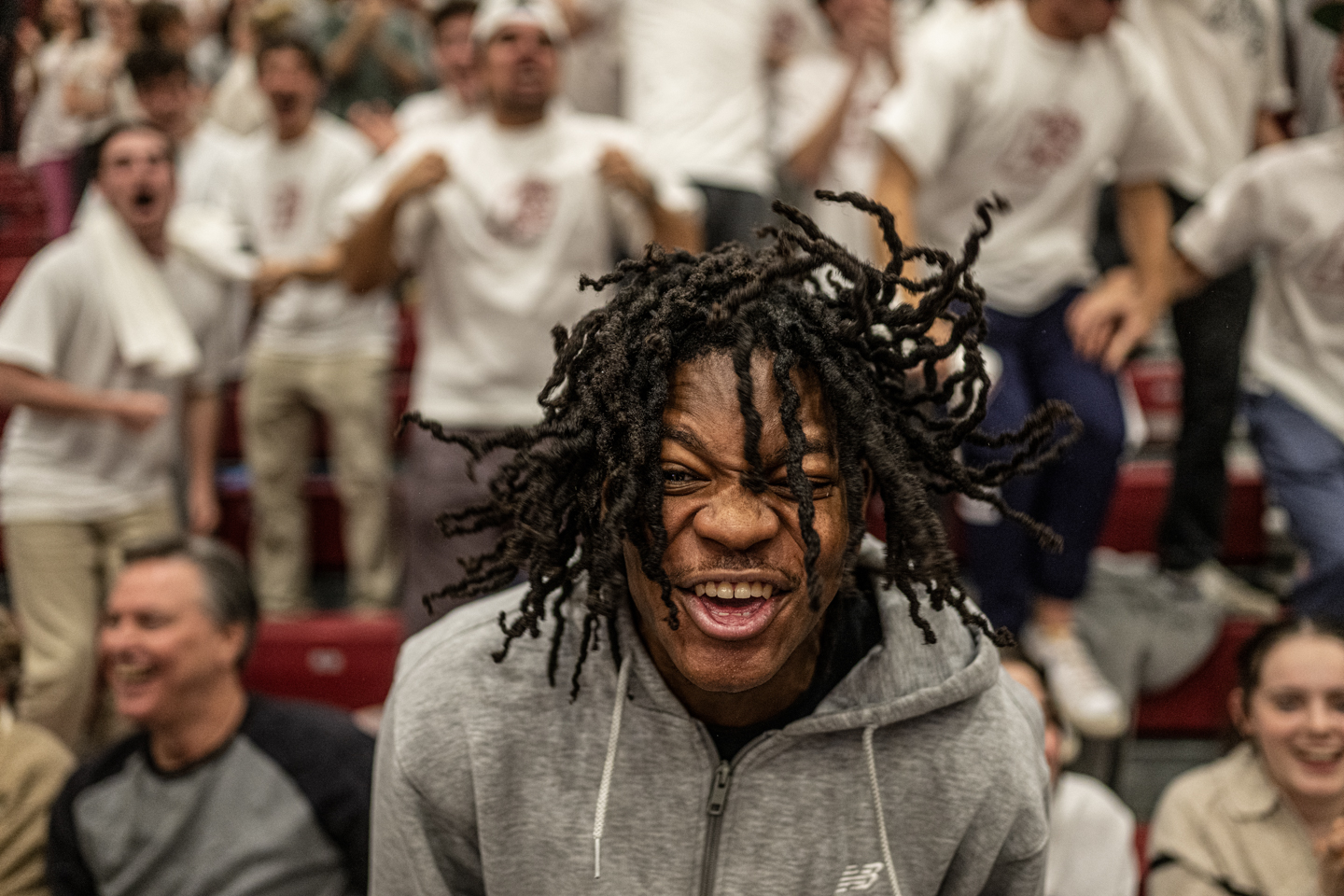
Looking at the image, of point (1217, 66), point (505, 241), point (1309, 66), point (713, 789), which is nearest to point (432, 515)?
point (505, 241)

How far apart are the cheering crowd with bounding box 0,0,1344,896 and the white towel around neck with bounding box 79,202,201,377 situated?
0.01 meters

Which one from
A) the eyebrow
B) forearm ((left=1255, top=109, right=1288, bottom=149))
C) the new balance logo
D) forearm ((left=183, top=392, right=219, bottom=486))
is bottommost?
the new balance logo

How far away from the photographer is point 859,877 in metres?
1.46

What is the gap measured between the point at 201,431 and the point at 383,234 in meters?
0.86

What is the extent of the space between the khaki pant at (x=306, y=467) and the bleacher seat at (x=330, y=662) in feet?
1.27

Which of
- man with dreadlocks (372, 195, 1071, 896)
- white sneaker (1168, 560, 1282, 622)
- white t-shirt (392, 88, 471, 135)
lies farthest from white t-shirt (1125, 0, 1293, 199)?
man with dreadlocks (372, 195, 1071, 896)

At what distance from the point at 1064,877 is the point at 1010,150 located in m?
1.66

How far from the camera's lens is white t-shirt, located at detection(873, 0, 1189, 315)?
3072 mm

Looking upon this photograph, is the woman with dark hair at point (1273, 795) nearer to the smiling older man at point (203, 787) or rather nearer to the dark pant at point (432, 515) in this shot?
the smiling older man at point (203, 787)

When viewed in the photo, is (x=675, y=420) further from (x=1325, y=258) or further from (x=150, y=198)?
(x=150, y=198)

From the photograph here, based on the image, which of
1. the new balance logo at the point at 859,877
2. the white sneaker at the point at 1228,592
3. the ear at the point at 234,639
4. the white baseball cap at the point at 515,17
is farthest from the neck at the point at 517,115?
the new balance logo at the point at 859,877

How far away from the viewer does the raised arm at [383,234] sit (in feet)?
10.9

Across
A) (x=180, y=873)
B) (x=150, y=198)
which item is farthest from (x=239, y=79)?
(x=180, y=873)

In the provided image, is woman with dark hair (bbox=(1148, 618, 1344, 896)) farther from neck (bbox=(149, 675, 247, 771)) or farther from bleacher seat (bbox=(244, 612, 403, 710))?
bleacher seat (bbox=(244, 612, 403, 710))
